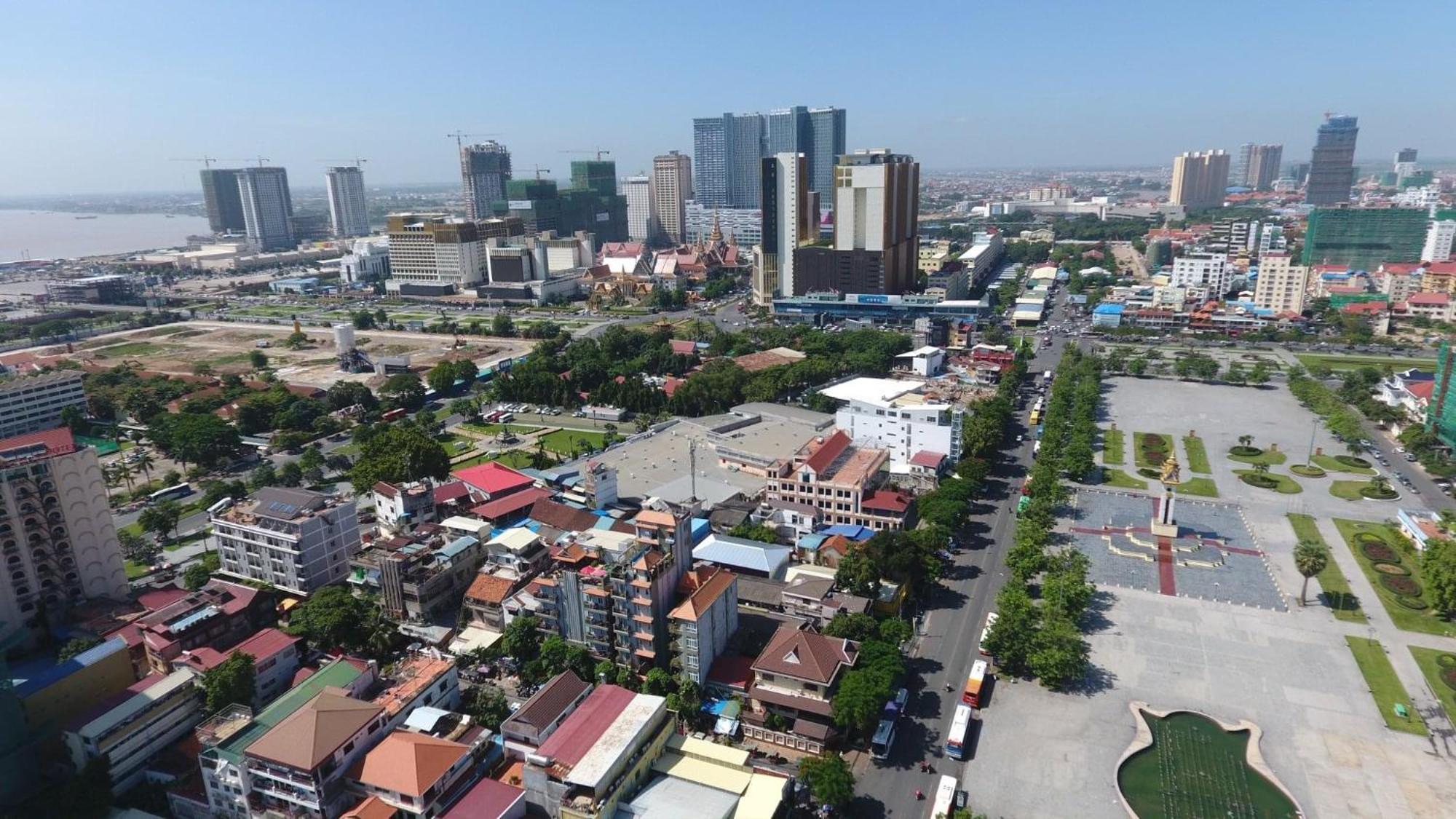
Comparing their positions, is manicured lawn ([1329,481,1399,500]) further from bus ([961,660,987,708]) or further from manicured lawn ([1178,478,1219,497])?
bus ([961,660,987,708])

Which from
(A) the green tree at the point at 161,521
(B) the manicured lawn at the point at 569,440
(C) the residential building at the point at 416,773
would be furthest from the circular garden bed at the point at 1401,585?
(A) the green tree at the point at 161,521

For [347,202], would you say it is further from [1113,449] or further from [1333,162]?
[1333,162]

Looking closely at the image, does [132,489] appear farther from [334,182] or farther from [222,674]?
[334,182]

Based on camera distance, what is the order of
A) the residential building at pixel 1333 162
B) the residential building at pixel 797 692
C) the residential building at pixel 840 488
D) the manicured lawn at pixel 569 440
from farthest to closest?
the residential building at pixel 1333 162 < the manicured lawn at pixel 569 440 < the residential building at pixel 840 488 < the residential building at pixel 797 692

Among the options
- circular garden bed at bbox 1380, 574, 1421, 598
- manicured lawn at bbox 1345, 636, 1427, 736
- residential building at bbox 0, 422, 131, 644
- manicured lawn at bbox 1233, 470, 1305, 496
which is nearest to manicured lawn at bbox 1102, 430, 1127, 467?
manicured lawn at bbox 1233, 470, 1305, 496

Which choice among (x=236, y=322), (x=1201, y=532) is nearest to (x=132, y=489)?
(x=1201, y=532)

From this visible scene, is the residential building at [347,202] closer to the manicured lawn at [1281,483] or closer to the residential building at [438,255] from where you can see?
the residential building at [438,255]
